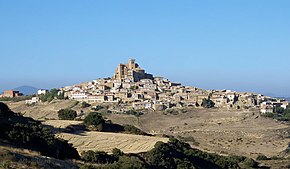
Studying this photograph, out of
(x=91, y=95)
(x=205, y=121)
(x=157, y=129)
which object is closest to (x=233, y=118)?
(x=205, y=121)

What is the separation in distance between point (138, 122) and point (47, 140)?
204 ft

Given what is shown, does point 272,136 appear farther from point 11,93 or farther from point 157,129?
point 11,93

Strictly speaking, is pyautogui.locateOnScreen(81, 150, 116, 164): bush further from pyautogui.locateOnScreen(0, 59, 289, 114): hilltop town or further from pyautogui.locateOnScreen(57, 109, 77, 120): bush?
pyautogui.locateOnScreen(0, 59, 289, 114): hilltop town

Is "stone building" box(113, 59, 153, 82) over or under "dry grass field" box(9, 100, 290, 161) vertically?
over

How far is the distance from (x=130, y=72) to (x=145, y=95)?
18.0 metres

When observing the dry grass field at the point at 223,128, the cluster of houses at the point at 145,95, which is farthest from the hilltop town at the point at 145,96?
the dry grass field at the point at 223,128

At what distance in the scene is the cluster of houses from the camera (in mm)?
107938

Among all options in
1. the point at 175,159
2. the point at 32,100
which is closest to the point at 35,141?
the point at 175,159

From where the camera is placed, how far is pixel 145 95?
4564 inches

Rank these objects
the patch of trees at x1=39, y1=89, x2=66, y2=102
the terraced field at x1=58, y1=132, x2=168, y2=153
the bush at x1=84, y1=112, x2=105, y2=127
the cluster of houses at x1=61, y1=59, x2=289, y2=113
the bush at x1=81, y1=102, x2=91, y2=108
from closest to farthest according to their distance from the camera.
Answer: the terraced field at x1=58, y1=132, x2=168, y2=153 → the bush at x1=84, y1=112, x2=105, y2=127 → the bush at x1=81, y1=102, x2=91, y2=108 → the cluster of houses at x1=61, y1=59, x2=289, y2=113 → the patch of trees at x1=39, y1=89, x2=66, y2=102

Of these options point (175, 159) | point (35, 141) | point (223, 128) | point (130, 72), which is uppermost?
point (130, 72)

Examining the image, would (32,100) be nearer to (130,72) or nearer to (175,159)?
(130,72)

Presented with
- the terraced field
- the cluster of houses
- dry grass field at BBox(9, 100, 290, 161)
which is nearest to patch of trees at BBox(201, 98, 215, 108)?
the cluster of houses

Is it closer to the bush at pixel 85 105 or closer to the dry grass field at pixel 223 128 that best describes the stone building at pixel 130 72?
the bush at pixel 85 105
